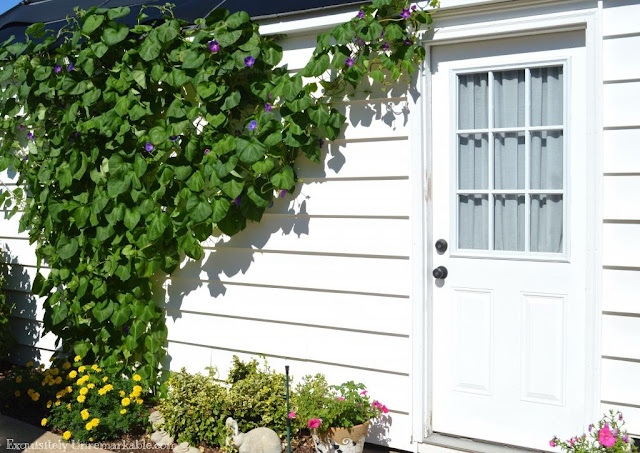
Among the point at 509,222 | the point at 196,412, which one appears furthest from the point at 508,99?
the point at 196,412

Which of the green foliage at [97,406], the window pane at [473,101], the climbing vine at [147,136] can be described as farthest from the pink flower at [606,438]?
the green foliage at [97,406]

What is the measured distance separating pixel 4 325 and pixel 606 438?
447 cm

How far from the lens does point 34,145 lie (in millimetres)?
5477

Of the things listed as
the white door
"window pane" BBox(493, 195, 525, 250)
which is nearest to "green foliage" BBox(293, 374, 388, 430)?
the white door

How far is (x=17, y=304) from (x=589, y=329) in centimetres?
449

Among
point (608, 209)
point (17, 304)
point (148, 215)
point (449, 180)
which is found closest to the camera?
point (608, 209)

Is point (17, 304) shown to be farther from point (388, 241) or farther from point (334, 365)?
point (388, 241)

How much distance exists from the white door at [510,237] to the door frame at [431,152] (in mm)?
59

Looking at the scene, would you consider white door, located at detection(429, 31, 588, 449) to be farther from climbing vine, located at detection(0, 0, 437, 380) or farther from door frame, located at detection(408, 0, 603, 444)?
climbing vine, located at detection(0, 0, 437, 380)

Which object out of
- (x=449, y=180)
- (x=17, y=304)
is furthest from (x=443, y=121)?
(x=17, y=304)

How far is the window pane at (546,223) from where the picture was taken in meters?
3.79

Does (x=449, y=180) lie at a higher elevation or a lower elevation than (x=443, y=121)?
lower

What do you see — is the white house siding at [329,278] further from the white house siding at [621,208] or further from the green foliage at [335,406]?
the white house siding at [621,208]

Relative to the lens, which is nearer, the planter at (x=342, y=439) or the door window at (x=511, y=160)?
the door window at (x=511, y=160)
